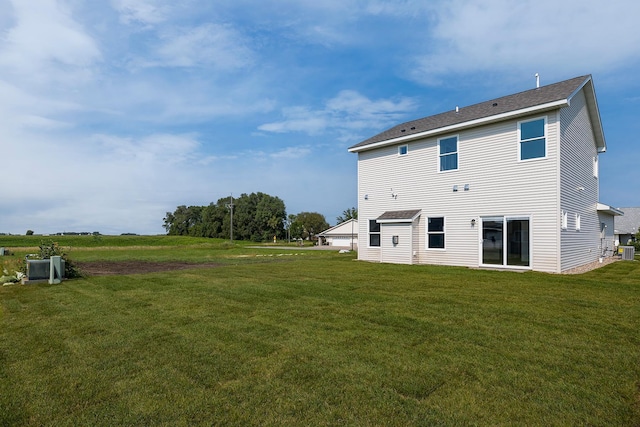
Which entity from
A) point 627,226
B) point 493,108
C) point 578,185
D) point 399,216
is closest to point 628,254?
point 578,185

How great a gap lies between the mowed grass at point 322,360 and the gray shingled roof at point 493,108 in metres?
7.65

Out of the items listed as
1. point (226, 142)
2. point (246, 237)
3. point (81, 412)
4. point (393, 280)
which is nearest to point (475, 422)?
point (81, 412)

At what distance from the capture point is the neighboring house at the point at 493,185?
39.5 ft

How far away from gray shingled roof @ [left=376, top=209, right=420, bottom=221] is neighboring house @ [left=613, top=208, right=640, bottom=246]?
118 feet

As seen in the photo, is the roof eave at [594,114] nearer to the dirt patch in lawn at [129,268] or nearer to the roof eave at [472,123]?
the roof eave at [472,123]

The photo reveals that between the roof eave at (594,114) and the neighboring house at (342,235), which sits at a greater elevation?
the roof eave at (594,114)

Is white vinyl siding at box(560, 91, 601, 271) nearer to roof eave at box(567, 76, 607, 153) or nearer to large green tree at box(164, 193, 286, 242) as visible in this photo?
roof eave at box(567, 76, 607, 153)

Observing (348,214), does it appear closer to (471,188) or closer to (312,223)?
(312,223)

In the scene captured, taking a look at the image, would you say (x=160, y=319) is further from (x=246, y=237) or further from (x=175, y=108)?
(x=246, y=237)

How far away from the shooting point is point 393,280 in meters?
9.98

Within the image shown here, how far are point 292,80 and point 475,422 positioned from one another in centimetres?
1714

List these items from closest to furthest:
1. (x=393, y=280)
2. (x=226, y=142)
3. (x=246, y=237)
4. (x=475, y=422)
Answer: (x=475, y=422)
(x=393, y=280)
(x=226, y=142)
(x=246, y=237)

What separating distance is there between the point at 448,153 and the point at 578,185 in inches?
205

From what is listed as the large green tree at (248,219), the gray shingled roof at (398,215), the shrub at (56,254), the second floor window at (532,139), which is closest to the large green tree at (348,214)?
the large green tree at (248,219)
